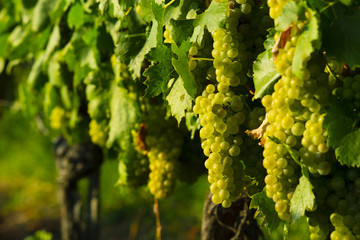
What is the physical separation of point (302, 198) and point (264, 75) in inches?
11.0

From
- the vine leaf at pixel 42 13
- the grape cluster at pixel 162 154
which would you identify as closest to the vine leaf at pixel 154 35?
the grape cluster at pixel 162 154

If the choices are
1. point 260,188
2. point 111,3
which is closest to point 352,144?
point 260,188

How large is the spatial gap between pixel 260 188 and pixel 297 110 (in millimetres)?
A: 301

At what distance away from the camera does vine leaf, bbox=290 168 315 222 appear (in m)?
0.89

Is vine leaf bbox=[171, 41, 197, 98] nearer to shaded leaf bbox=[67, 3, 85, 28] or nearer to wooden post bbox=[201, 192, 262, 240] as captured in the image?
wooden post bbox=[201, 192, 262, 240]

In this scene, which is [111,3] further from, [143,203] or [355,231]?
[143,203]

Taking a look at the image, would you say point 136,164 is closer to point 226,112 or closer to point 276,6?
point 226,112

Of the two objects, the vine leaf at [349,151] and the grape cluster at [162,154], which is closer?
the vine leaf at [349,151]

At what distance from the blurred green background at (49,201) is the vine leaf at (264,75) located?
245 cm

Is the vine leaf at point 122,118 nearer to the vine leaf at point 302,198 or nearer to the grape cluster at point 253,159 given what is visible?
the grape cluster at point 253,159

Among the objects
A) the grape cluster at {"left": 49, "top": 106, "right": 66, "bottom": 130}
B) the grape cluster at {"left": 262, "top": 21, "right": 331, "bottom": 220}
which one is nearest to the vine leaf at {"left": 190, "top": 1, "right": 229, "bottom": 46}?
the grape cluster at {"left": 262, "top": 21, "right": 331, "bottom": 220}

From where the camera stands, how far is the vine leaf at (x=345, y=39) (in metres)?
0.85

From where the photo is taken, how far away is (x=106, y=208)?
5.86 m

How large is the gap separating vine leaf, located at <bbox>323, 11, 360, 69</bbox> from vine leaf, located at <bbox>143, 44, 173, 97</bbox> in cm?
47
